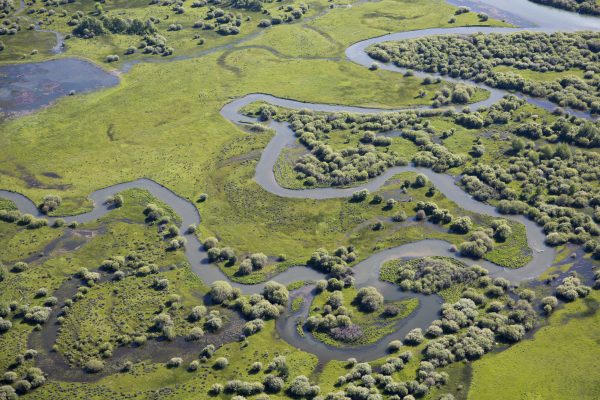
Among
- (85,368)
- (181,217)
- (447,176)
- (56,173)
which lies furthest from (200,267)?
(447,176)

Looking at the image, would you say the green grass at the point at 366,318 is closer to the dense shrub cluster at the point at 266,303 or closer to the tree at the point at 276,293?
the tree at the point at 276,293

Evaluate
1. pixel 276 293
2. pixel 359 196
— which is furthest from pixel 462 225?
pixel 276 293

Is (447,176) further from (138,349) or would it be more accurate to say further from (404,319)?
(138,349)

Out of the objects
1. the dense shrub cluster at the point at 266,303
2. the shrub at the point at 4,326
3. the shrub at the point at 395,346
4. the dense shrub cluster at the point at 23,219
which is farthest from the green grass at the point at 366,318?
the dense shrub cluster at the point at 23,219

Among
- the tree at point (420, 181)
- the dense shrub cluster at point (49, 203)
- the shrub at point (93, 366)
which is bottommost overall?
the shrub at point (93, 366)

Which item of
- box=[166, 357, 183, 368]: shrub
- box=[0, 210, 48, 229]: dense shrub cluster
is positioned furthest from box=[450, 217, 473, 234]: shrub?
box=[0, 210, 48, 229]: dense shrub cluster

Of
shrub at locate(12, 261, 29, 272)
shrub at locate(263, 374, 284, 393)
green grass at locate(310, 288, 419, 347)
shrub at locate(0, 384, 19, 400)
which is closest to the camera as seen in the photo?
shrub at locate(0, 384, 19, 400)

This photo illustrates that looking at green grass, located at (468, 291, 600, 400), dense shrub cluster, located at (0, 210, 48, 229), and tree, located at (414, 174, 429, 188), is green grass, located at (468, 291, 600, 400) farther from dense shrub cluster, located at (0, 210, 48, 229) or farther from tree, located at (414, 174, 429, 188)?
dense shrub cluster, located at (0, 210, 48, 229)

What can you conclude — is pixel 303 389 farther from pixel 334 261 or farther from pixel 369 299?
pixel 334 261
